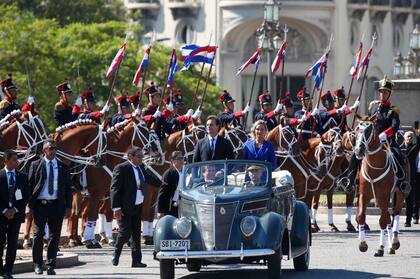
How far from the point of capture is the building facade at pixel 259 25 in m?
92.1

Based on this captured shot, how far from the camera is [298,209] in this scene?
80.4 feet

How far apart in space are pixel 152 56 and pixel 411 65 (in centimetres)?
1338

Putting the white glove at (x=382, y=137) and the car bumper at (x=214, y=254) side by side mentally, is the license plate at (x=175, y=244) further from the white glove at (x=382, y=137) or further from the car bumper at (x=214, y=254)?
the white glove at (x=382, y=137)

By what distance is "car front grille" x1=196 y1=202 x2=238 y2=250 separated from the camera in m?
22.3

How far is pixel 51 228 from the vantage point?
2455cm

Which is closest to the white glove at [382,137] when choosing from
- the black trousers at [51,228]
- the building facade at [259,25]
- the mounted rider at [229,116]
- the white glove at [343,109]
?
the black trousers at [51,228]

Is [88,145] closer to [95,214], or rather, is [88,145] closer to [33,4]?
[95,214]

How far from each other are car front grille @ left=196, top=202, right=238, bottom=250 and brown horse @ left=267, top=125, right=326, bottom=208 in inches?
435

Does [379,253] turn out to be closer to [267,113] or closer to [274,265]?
[274,265]

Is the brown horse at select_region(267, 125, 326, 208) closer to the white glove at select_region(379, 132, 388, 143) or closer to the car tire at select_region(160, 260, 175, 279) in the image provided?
the white glove at select_region(379, 132, 388, 143)

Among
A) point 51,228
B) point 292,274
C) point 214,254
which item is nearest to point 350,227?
point 292,274

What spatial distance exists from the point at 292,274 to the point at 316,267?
1.39 m

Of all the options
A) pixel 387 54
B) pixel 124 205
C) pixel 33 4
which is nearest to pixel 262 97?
pixel 124 205

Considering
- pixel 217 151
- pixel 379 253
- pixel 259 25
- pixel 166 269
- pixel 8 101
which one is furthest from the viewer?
pixel 259 25
